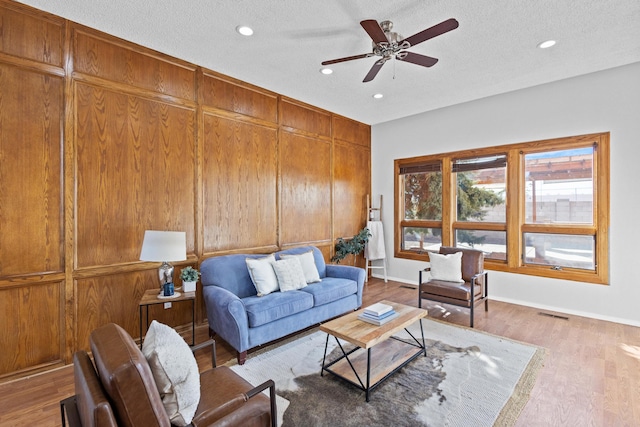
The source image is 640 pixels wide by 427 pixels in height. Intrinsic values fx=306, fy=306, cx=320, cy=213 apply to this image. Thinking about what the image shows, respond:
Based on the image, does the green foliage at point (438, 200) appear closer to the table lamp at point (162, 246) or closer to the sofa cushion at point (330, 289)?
the sofa cushion at point (330, 289)

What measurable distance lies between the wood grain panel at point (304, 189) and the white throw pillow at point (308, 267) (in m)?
0.72

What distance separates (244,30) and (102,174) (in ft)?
6.36

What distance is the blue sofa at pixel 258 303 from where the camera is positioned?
2.84 metres

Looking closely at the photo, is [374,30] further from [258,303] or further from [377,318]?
[258,303]

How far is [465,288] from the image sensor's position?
12.3ft

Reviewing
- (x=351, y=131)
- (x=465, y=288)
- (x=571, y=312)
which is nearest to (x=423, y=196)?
(x=351, y=131)

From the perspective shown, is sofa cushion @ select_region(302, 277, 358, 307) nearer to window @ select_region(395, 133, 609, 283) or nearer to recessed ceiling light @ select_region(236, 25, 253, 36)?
window @ select_region(395, 133, 609, 283)

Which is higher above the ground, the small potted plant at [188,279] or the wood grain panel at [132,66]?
the wood grain panel at [132,66]

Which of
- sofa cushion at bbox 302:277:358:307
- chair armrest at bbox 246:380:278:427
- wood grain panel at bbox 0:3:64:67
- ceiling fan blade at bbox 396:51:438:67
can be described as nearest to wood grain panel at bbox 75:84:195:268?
wood grain panel at bbox 0:3:64:67

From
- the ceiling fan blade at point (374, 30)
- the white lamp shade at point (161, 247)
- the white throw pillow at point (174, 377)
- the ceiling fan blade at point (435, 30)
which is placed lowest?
the white throw pillow at point (174, 377)

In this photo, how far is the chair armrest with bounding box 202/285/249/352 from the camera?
9.11 ft

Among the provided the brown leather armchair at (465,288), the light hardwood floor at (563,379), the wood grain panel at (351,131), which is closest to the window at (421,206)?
the wood grain panel at (351,131)

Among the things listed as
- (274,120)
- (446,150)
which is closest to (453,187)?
(446,150)

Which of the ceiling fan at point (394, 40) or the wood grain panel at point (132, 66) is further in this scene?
the wood grain panel at point (132, 66)
